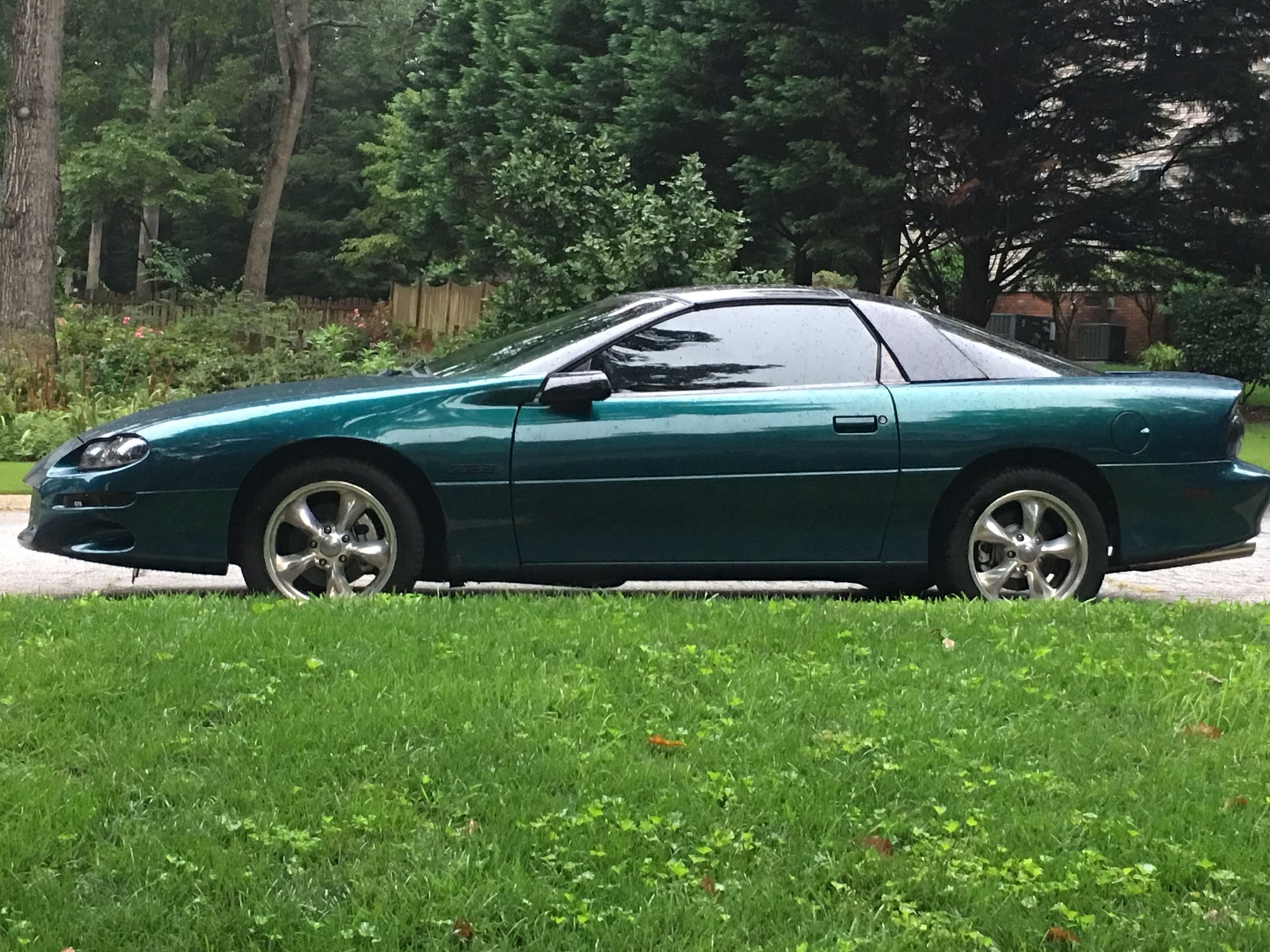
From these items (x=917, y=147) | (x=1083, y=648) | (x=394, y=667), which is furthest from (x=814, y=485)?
(x=917, y=147)

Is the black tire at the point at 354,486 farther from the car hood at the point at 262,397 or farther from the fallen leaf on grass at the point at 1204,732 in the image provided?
the fallen leaf on grass at the point at 1204,732

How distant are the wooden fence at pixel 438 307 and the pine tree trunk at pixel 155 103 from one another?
853cm

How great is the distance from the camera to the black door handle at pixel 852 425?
6082 millimetres

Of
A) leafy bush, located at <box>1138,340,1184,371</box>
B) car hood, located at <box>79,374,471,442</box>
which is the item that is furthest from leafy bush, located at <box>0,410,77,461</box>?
leafy bush, located at <box>1138,340,1184,371</box>

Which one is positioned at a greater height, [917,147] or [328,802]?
[917,147]

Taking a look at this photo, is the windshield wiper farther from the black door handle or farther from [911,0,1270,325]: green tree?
[911,0,1270,325]: green tree

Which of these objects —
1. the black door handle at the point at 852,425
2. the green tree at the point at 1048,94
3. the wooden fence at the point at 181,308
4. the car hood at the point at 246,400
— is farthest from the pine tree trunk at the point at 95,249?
the black door handle at the point at 852,425

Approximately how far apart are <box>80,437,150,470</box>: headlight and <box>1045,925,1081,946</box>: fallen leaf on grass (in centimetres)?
422

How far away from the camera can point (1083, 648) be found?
493 centimetres

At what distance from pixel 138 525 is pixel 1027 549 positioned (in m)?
3.79

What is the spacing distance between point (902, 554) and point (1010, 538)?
0.49 metres

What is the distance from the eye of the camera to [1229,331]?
20.8 m

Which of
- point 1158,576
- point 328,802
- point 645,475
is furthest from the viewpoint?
point 1158,576

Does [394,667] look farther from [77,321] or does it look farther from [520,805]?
[77,321]
